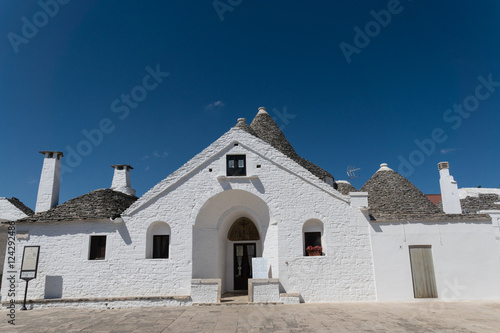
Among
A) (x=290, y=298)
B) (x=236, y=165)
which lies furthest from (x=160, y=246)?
(x=290, y=298)

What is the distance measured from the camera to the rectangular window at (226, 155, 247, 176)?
43.8ft

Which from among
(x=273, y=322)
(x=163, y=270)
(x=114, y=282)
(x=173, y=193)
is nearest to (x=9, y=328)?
(x=114, y=282)

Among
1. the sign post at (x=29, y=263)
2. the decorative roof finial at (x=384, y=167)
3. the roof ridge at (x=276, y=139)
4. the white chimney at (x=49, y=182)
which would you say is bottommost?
the sign post at (x=29, y=263)

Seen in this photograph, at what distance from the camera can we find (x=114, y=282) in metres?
12.2

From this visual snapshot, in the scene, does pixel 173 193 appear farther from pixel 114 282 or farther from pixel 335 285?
pixel 335 285

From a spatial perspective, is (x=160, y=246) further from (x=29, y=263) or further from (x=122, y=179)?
(x=122, y=179)

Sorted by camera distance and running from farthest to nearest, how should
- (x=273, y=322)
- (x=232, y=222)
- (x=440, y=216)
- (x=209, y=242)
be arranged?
(x=232, y=222)
(x=209, y=242)
(x=440, y=216)
(x=273, y=322)

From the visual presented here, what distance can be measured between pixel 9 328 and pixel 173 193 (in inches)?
256

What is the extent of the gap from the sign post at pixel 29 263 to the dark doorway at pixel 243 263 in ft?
26.5

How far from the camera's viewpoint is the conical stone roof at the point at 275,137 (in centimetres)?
1742

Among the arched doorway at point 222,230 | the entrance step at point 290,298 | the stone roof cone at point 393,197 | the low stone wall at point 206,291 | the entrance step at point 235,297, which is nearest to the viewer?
the entrance step at point 290,298

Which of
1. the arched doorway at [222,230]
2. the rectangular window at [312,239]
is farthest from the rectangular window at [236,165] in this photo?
the rectangular window at [312,239]

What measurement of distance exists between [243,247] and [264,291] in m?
3.59

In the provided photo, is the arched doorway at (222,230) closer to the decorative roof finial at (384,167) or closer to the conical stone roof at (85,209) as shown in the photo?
the conical stone roof at (85,209)
